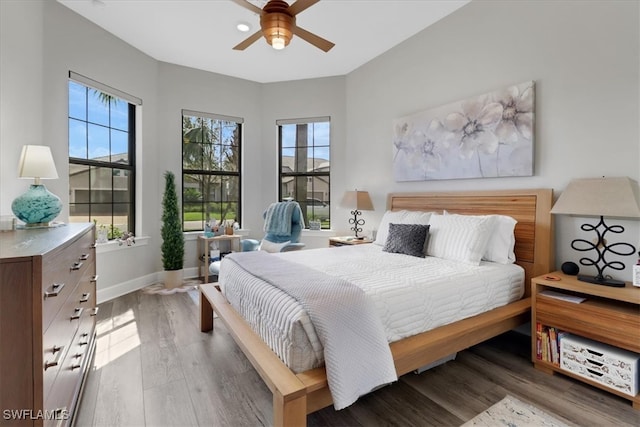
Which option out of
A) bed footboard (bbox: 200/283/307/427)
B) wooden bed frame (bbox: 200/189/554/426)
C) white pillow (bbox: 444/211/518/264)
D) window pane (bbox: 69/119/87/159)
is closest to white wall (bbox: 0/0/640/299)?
wooden bed frame (bbox: 200/189/554/426)

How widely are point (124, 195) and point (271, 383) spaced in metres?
3.72

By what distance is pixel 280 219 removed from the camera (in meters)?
4.04

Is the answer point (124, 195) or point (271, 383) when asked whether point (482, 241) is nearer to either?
point (271, 383)

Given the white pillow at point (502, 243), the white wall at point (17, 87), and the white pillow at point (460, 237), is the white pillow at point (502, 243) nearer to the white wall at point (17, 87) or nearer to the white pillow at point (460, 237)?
the white pillow at point (460, 237)

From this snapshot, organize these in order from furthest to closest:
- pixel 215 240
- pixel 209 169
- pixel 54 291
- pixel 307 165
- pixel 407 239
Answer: pixel 307 165 < pixel 209 169 < pixel 215 240 < pixel 407 239 < pixel 54 291

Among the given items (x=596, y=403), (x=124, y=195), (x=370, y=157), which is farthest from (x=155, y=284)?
(x=596, y=403)

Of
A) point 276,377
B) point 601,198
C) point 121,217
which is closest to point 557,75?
point 601,198

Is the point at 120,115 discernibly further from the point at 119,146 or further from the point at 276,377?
the point at 276,377

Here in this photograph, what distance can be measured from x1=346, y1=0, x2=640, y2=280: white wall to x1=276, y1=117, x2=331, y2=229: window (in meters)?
1.70

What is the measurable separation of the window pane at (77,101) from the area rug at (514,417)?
177 inches

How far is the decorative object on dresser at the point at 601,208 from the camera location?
1.93 meters

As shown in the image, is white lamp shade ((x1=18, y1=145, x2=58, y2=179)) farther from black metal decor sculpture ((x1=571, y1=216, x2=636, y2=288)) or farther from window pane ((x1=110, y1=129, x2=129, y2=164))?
black metal decor sculpture ((x1=571, y1=216, x2=636, y2=288))

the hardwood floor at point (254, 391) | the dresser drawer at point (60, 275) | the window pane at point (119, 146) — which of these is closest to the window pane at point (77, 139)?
the window pane at point (119, 146)

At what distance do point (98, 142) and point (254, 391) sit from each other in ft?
11.4
